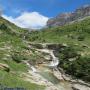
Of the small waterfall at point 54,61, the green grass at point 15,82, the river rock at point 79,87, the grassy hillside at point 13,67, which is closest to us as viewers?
the green grass at point 15,82

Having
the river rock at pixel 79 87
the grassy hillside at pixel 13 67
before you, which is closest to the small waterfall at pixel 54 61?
the grassy hillside at pixel 13 67

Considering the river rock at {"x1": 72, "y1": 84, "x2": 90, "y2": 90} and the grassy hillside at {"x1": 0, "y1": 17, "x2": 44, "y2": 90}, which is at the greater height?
the grassy hillside at {"x1": 0, "y1": 17, "x2": 44, "y2": 90}

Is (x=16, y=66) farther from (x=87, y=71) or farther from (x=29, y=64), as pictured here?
(x=87, y=71)

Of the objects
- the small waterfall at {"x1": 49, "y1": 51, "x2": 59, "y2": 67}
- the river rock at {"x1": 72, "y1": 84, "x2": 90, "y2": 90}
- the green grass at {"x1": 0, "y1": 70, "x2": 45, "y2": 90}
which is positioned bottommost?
the river rock at {"x1": 72, "y1": 84, "x2": 90, "y2": 90}

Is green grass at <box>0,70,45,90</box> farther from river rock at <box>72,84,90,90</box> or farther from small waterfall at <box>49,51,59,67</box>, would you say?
small waterfall at <box>49,51,59,67</box>

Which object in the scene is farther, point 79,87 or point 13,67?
point 13,67

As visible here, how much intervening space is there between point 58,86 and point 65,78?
6.64m

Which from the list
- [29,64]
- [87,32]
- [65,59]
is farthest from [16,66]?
[87,32]

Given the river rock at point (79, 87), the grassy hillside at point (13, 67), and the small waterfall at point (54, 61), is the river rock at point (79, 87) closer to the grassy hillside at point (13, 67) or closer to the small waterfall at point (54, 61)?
the grassy hillside at point (13, 67)

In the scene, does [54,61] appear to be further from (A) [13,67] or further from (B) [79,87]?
(B) [79,87]

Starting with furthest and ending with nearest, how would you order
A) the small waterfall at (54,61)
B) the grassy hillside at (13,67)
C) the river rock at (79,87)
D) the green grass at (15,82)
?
1. the small waterfall at (54,61)
2. the river rock at (79,87)
3. the grassy hillside at (13,67)
4. the green grass at (15,82)

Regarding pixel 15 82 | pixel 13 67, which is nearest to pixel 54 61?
pixel 13 67

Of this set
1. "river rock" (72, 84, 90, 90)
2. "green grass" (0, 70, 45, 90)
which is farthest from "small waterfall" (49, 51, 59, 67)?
"green grass" (0, 70, 45, 90)

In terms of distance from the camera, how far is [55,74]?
6925cm
